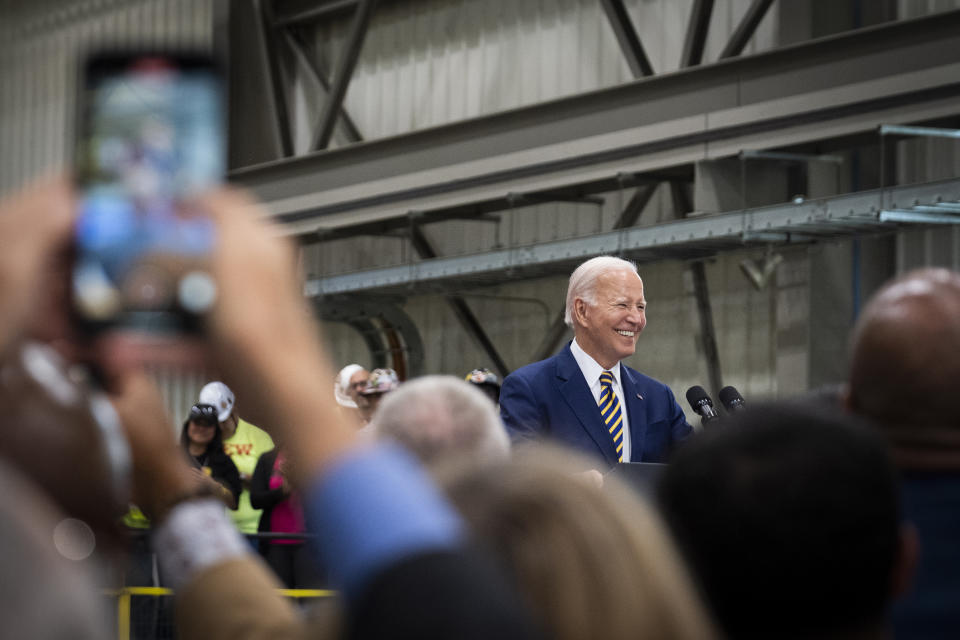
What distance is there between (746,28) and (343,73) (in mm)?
4947

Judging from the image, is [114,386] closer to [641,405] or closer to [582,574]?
[582,574]

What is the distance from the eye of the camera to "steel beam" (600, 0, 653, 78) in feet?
41.0

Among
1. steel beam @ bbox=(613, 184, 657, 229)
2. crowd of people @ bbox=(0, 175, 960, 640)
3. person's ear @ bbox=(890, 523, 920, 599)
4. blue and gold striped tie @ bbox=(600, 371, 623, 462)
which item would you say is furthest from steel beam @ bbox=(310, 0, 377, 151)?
person's ear @ bbox=(890, 523, 920, 599)

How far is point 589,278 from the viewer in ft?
17.5

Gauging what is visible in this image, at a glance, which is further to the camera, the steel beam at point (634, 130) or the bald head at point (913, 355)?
the steel beam at point (634, 130)

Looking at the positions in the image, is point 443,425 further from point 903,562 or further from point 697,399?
point 697,399

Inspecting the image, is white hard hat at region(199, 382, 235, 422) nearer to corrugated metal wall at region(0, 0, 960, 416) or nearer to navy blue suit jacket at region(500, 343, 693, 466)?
corrugated metal wall at region(0, 0, 960, 416)

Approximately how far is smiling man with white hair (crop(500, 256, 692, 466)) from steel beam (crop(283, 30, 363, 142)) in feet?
35.0

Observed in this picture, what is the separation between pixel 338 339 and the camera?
16.5 meters

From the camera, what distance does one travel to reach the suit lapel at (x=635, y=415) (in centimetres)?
485

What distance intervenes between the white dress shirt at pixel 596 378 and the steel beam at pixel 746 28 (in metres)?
6.97

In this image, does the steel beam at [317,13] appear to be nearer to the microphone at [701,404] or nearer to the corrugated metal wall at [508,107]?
the corrugated metal wall at [508,107]

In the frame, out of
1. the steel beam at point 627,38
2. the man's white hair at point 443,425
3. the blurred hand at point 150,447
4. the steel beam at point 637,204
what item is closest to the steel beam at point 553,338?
the steel beam at point 637,204

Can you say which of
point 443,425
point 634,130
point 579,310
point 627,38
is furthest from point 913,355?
point 627,38
